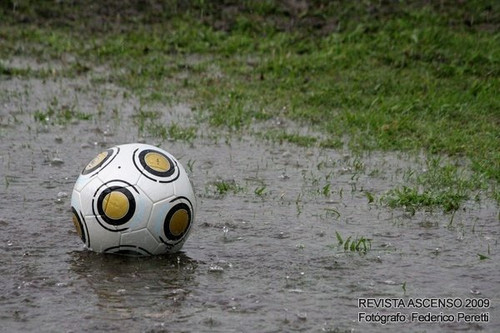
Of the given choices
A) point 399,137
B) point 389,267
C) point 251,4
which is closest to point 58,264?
point 389,267

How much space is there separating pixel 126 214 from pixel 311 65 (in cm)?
702

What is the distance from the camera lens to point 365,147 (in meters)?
9.54

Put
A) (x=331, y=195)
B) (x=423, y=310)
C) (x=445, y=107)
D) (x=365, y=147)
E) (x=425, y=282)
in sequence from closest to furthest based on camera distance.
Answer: (x=423, y=310), (x=425, y=282), (x=331, y=195), (x=365, y=147), (x=445, y=107)

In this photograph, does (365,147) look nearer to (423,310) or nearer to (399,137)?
(399,137)

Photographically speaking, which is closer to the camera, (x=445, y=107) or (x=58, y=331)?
(x=58, y=331)

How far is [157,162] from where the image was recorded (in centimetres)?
620

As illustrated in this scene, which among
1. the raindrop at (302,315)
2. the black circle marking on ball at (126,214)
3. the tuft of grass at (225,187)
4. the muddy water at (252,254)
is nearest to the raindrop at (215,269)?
the muddy water at (252,254)

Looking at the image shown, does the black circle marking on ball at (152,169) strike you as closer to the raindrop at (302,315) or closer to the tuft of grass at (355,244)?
the tuft of grass at (355,244)

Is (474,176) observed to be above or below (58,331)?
above

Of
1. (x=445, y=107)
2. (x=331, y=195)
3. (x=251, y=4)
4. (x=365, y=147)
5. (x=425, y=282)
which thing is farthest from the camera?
(x=251, y=4)

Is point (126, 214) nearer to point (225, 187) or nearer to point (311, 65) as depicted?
point (225, 187)

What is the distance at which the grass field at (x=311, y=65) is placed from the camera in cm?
993

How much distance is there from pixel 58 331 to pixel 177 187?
1446mm

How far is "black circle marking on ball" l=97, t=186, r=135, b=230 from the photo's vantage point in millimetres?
5984
